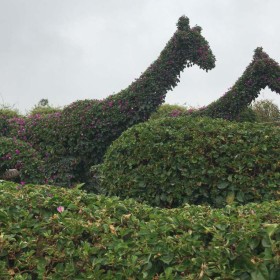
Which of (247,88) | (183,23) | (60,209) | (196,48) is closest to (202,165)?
(60,209)

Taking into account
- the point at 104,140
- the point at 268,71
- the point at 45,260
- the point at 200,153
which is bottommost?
the point at 45,260

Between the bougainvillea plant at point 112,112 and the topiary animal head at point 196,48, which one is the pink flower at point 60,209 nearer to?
the bougainvillea plant at point 112,112

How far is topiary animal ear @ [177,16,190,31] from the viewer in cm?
1177

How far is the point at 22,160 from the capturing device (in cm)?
998

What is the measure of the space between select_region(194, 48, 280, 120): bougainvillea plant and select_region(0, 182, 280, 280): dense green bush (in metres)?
7.41

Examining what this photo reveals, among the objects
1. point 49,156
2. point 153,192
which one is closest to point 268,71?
point 49,156

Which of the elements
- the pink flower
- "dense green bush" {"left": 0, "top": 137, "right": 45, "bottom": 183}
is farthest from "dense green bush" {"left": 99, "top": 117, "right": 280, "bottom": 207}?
"dense green bush" {"left": 0, "top": 137, "right": 45, "bottom": 183}

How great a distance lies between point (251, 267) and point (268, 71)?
28.6 feet

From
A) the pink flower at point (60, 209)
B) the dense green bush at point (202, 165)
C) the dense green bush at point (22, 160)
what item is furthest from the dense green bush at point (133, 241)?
the dense green bush at point (22, 160)

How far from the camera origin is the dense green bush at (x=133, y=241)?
311 centimetres

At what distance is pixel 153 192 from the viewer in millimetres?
6598

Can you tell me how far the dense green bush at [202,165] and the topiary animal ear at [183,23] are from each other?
5.24 m

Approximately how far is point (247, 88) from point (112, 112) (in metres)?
2.77

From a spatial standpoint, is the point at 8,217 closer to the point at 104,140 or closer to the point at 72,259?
the point at 72,259
